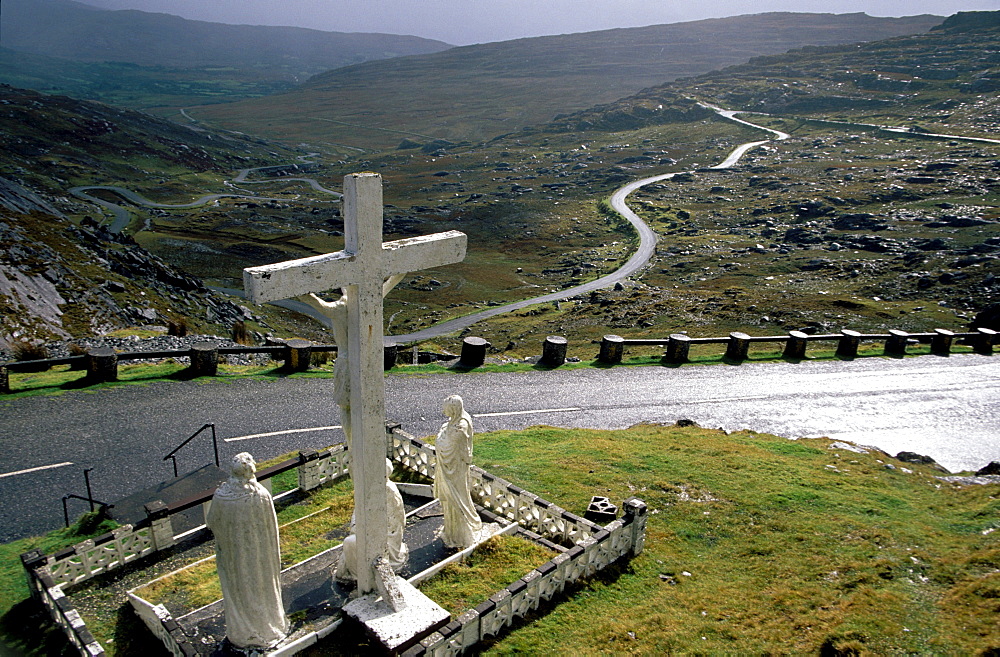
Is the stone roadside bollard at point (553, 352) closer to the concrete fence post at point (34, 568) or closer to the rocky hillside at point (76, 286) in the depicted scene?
the concrete fence post at point (34, 568)

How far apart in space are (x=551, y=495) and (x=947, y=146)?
107570 millimetres

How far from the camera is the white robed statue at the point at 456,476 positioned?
33.6 ft

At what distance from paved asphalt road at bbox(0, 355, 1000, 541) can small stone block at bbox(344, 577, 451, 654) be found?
7.26 m

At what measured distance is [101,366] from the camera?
61.1 feet

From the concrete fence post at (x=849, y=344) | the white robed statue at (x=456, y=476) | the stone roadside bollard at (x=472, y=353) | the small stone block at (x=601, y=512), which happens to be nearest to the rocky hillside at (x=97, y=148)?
the stone roadside bollard at (x=472, y=353)

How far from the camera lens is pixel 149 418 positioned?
16.8 metres

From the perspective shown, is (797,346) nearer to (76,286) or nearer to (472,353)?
(472,353)

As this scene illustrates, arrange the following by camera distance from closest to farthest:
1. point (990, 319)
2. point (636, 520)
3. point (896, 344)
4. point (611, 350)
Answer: point (636, 520) → point (611, 350) → point (896, 344) → point (990, 319)

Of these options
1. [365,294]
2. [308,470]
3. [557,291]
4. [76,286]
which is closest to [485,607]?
[365,294]

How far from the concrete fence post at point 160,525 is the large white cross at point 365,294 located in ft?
13.1

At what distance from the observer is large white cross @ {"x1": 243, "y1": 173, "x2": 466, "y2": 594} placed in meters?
7.92

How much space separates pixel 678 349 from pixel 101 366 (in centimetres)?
1884

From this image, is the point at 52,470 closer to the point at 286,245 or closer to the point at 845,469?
the point at 845,469

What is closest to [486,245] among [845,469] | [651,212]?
[651,212]
